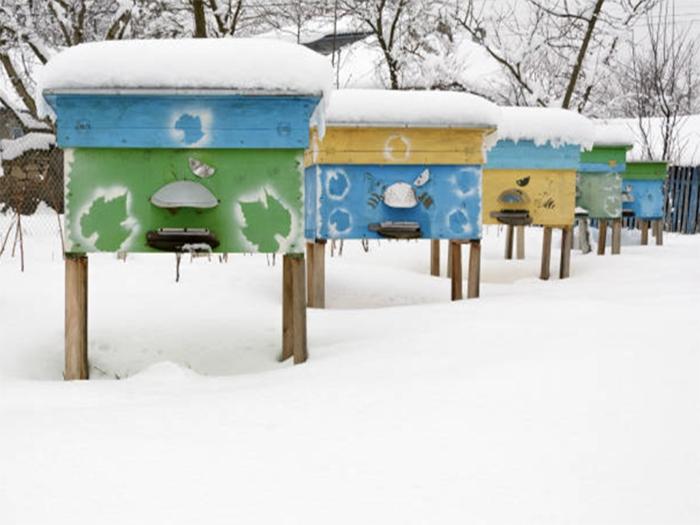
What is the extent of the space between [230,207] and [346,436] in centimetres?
123

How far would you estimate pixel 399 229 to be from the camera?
3.92 metres

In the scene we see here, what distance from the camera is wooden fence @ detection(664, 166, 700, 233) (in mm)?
15141

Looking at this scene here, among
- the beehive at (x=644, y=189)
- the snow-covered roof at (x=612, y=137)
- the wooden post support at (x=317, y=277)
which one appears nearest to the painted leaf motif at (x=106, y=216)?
the wooden post support at (x=317, y=277)

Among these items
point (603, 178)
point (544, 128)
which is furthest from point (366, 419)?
point (603, 178)

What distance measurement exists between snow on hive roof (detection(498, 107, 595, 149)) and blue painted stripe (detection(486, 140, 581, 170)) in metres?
0.04

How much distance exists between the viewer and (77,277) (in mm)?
2816

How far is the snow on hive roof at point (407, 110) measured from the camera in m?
3.87

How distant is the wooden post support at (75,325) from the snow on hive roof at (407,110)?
1600 millimetres

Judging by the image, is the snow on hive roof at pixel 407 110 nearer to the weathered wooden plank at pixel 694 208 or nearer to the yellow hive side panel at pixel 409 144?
the yellow hive side panel at pixel 409 144

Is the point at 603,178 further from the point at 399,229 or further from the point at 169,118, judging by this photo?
the point at 169,118

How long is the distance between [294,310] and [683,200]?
14232 mm

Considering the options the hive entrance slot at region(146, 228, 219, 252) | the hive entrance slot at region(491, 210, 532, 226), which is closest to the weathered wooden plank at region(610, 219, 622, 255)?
the hive entrance slot at region(491, 210, 532, 226)

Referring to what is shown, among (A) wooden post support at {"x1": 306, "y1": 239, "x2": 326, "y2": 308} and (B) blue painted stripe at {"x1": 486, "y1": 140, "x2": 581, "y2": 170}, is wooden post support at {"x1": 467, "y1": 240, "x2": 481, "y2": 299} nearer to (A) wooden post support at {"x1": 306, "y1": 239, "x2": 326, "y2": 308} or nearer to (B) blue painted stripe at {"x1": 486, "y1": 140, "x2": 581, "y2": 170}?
(A) wooden post support at {"x1": 306, "y1": 239, "x2": 326, "y2": 308}

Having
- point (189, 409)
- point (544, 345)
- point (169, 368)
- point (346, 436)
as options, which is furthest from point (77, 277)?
point (544, 345)
